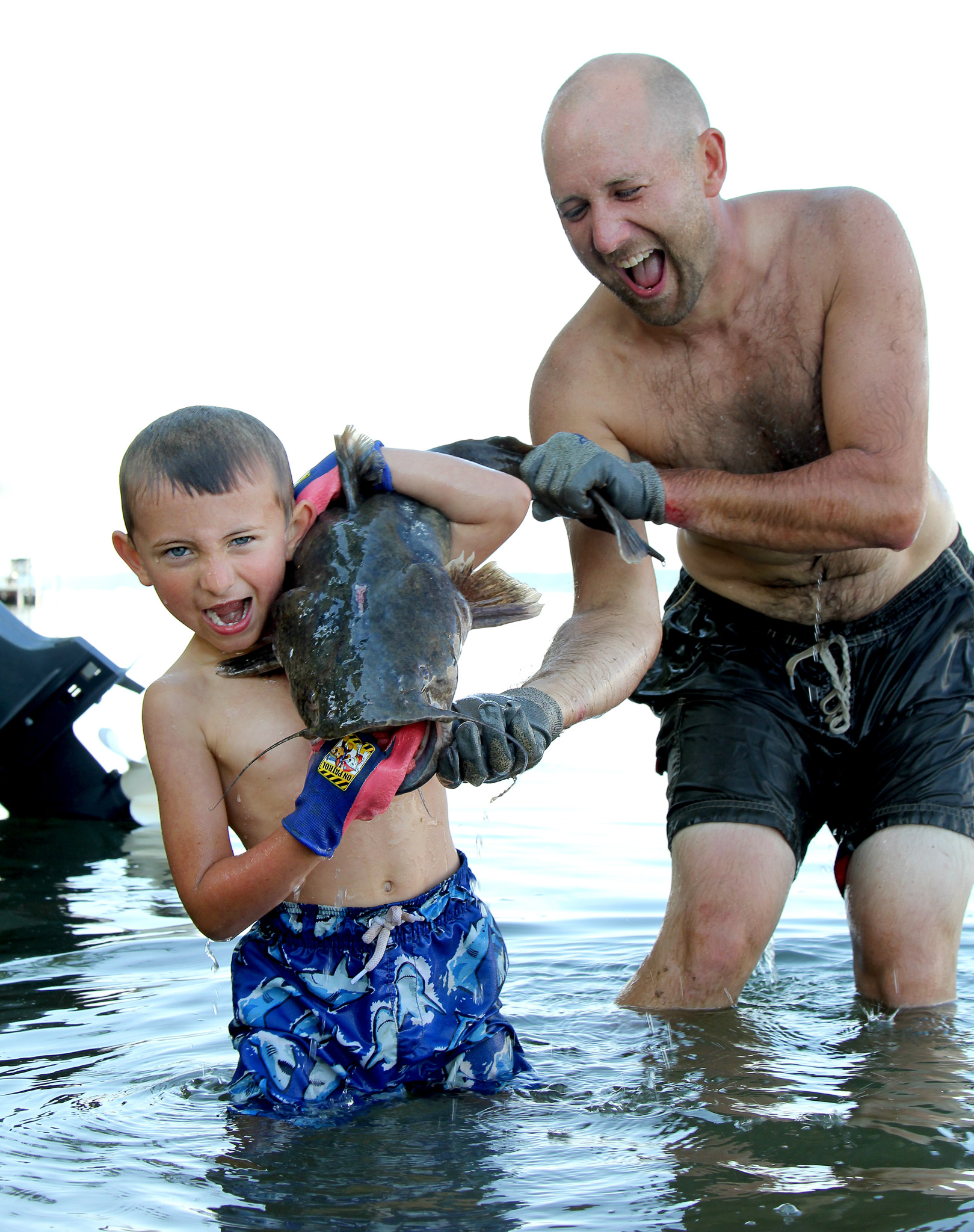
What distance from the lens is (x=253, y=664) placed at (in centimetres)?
A: 243

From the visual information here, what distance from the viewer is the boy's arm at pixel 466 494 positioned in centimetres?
257

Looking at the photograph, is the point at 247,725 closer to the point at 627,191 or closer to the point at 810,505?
the point at 810,505

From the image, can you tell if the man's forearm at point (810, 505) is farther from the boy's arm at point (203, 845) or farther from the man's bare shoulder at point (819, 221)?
the boy's arm at point (203, 845)

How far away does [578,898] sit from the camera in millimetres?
5043

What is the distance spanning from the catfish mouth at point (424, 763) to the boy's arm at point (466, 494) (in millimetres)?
586

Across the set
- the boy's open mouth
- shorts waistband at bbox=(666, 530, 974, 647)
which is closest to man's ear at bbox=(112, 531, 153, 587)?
the boy's open mouth

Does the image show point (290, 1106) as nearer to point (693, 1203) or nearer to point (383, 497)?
point (693, 1203)

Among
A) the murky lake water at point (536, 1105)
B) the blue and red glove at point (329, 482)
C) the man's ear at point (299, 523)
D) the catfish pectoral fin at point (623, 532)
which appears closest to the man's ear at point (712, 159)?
the catfish pectoral fin at point (623, 532)

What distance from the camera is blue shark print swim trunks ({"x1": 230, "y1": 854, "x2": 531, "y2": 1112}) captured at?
249cm

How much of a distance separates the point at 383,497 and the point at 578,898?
2955mm

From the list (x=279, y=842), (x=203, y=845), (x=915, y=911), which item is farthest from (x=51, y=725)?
(x=915, y=911)

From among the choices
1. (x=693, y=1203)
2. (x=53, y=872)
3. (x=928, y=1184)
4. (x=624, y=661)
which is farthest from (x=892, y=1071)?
(x=53, y=872)

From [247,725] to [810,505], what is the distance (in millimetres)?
1575

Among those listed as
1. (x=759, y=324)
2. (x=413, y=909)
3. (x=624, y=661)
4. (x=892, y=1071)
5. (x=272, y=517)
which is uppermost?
(x=759, y=324)
